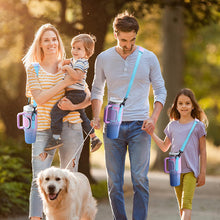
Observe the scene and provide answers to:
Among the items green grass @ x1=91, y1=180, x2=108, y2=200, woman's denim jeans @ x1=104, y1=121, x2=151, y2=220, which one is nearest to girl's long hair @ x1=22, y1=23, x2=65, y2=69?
woman's denim jeans @ x1=104, y1=121, x2=151, y2=220

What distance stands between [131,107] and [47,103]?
865mm

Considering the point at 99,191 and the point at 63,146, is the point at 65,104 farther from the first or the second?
the point at 99,191

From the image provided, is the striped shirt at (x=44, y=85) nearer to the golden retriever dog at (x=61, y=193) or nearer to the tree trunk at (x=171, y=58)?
the golden retriever dog at (x=61, y=193)

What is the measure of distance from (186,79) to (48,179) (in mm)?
17971

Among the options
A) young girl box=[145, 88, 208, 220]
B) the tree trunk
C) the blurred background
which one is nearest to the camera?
young girl box=[145, 88, 208, 220]

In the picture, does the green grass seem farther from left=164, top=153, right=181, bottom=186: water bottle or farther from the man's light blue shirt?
the man's light blue shirt

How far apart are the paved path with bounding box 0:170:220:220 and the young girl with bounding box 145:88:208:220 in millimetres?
2252

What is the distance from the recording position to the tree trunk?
57.3 ft

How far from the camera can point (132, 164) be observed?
19.2ft

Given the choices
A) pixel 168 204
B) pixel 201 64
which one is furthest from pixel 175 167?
pixel 201 64

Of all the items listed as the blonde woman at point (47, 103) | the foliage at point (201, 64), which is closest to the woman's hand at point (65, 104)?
the blonde woman at point (47, 103)

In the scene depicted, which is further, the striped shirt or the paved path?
the paved path

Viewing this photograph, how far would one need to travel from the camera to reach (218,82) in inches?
1070

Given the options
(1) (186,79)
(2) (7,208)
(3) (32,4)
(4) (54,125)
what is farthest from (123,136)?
(1) (186,79)
